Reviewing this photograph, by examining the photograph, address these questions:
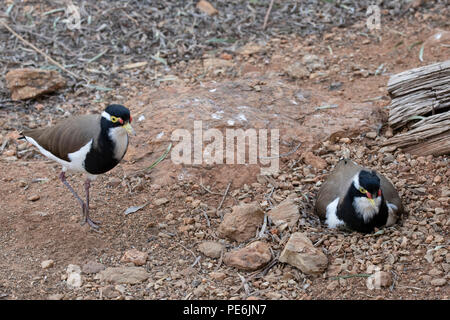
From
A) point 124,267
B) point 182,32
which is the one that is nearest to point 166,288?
point 124,267

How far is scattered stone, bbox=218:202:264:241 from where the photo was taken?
4773 millimetres

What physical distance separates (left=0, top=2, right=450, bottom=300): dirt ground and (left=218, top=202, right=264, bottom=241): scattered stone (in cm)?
12

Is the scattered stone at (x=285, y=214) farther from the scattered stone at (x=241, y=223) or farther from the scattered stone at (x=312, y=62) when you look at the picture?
the scattered stone at (x=312, y=62)

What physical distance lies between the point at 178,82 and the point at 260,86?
1281 millimetres

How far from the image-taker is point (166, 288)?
426 centimetres

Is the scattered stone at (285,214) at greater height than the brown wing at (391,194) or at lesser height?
lesser

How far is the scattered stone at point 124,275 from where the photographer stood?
14.2ft

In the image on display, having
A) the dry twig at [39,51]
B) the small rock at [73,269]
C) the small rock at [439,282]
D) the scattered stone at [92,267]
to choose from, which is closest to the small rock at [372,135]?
the small rock at [439,282]

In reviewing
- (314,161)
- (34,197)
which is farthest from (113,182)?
(314,161)

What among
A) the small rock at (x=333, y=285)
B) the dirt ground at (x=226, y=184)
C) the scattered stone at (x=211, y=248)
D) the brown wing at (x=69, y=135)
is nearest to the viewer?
the small rock at (x=333, y=285)

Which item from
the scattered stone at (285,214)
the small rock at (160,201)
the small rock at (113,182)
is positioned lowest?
the small rock at (113,182)

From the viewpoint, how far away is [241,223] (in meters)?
4.79

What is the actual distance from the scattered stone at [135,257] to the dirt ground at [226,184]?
0.07 metres

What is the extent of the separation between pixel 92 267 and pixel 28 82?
350 centimetres
